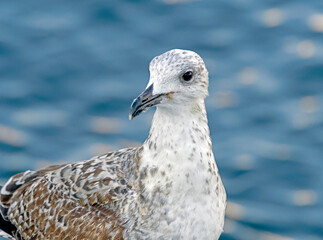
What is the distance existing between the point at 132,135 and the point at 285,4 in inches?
139

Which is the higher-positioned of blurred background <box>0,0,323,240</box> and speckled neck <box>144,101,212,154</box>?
blurred background <box>0,0,323,240</box>

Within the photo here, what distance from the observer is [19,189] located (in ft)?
34.1

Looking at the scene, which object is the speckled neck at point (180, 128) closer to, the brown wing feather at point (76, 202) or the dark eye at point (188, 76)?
the dark eye at point (188, 76)

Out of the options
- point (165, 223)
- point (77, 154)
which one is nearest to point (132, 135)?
point (77, 154)

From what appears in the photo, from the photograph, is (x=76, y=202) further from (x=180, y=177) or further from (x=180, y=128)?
(x=180, y=128)

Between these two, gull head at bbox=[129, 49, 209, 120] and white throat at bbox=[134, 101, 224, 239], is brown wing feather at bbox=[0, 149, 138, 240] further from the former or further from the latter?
gull head at bbox=[129, 49, 209, 120]

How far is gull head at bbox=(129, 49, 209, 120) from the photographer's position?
337 inches

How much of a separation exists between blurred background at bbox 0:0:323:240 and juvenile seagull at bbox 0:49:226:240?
9.57ft

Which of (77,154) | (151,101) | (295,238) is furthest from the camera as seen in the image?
(77,154)

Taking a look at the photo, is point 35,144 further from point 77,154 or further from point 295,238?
point 295,238

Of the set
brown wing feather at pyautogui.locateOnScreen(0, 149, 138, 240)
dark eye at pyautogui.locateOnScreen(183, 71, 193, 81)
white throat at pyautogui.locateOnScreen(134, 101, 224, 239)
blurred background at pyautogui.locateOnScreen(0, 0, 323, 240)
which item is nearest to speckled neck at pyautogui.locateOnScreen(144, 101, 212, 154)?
white throat at pyautogui.locateOnScreen(134, 101, 224, 239)

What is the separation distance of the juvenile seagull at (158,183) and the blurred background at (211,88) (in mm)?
2918

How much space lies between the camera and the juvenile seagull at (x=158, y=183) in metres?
8.82

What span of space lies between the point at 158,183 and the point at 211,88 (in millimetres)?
4733
